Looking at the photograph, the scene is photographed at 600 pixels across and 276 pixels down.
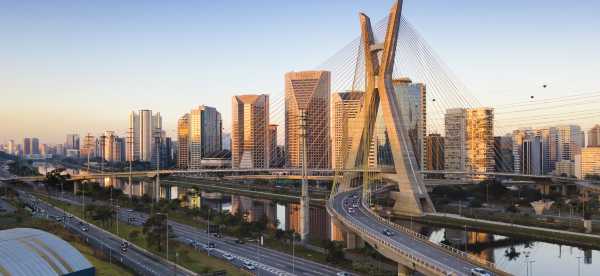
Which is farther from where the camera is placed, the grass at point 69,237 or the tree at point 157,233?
the tree at point 157,233

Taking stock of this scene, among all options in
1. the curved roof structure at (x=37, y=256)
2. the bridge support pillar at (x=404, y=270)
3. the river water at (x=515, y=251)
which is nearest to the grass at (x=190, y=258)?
the curved roof structure at (x=37, y=256)

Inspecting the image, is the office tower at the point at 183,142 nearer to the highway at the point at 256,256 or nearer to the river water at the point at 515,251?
the river water at the point at 515,251

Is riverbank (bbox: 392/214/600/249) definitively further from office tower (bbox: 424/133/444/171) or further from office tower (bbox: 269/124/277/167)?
office tower (bbox: 269/124/277/167)

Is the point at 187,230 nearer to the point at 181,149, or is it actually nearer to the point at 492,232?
the point at 492,232

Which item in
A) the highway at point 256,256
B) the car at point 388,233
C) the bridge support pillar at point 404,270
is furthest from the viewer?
the car at point 388,233

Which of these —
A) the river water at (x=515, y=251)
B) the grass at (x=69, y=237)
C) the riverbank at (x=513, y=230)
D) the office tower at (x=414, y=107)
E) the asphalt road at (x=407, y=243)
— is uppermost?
the office tower at (x=414, y=107)

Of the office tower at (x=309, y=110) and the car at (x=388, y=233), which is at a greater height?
the office tower at (x=309, y=110)

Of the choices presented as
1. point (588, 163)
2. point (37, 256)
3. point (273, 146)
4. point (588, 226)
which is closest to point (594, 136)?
A: point (588, 163)
